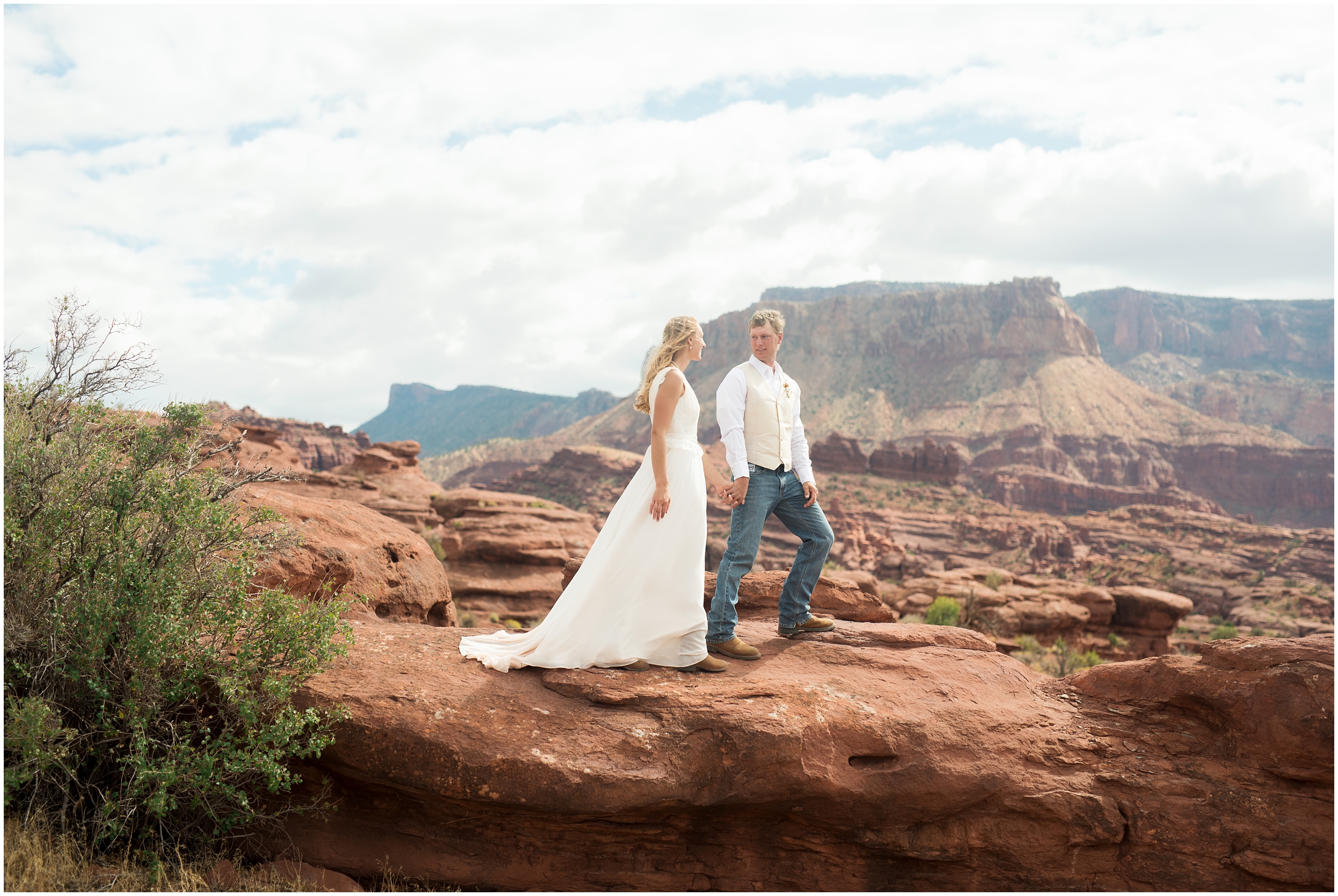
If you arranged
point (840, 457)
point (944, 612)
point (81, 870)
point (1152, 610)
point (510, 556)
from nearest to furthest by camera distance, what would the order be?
1. point (81, 870)
2. point (510, 556)
3. point (944, 612)
4. point (1152, 610)
5. point (840, 457)

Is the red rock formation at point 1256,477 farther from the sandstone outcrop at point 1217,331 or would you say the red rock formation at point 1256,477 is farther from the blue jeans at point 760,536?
the blue jeans at point 760,536

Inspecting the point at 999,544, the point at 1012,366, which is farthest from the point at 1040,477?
the point at 1012,366

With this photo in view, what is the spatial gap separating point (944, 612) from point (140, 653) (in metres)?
22.5

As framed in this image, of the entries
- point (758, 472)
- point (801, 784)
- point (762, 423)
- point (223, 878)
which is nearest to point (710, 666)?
point (801, 784)

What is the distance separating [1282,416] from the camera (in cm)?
11875

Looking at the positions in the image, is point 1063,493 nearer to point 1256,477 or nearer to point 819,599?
point 1256,477

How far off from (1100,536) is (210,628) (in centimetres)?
6378

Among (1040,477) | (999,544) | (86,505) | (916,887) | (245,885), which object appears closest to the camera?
(245,885)

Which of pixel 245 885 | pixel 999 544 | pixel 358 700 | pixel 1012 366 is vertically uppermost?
pixel 1012 366

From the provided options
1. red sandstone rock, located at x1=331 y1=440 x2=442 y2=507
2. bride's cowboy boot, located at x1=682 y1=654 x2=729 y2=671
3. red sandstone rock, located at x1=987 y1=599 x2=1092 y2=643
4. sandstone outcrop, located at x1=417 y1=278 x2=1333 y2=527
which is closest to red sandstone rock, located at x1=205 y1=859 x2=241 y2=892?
bride's cowboy boot, located at x1=682 y1=654 x2=729 y2=671

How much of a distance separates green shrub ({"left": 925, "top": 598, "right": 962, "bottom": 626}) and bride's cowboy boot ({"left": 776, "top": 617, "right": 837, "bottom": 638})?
17.9 metres

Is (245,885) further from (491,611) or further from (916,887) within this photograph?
(491,611)

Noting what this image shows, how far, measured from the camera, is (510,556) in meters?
22.0

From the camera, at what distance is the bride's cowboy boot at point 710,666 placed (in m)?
5.46
